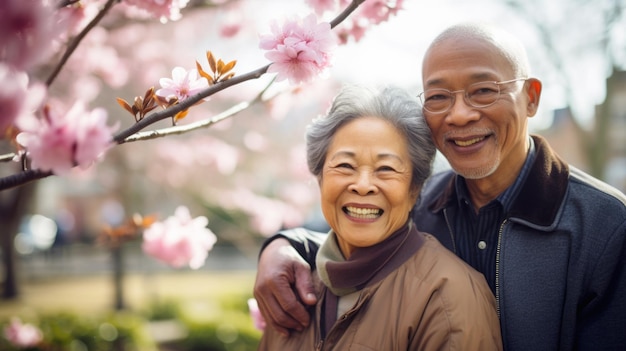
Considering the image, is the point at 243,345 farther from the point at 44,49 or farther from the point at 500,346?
the point at 44,49

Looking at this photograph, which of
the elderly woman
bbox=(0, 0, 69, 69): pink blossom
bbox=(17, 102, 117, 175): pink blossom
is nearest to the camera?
bbox=(0, 0, 69, 69): pink blossom

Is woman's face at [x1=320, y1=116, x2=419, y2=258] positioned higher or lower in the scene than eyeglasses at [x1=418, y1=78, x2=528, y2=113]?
lower

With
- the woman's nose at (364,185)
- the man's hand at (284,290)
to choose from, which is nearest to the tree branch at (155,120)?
the woman's nose at (364,185)

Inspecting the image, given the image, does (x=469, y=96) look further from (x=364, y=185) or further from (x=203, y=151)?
(x=203, y=151)

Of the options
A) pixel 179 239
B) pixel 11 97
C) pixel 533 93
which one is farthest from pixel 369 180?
pixel 179 239

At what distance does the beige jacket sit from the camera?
5.71ft

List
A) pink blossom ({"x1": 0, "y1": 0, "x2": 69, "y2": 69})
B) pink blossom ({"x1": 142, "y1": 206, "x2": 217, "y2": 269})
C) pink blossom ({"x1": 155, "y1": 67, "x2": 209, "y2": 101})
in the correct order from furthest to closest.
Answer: pink blossom ({"x1": 142, "y1": 206, "x2": 217, "y2": 269}) < pink blossom ({"x1": 155, "y1": 67, "x2": 209, "y2": 101}) < pink blossom ({"x1": 0, "y1": 0, "x2": 69, "y2": 69})

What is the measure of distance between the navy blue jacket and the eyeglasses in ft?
1.20

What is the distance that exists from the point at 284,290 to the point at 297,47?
0.95 metres

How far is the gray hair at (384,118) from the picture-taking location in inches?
78.8

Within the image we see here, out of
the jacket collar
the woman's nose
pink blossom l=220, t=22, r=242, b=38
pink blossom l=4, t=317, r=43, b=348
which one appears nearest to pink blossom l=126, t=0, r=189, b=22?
the woman's nose

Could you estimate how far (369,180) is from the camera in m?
1.95

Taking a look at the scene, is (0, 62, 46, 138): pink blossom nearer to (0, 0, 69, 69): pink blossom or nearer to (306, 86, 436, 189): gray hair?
(0, 0, 69, 69): pink blossom

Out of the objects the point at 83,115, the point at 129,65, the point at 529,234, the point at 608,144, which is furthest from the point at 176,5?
the point at 608,144
